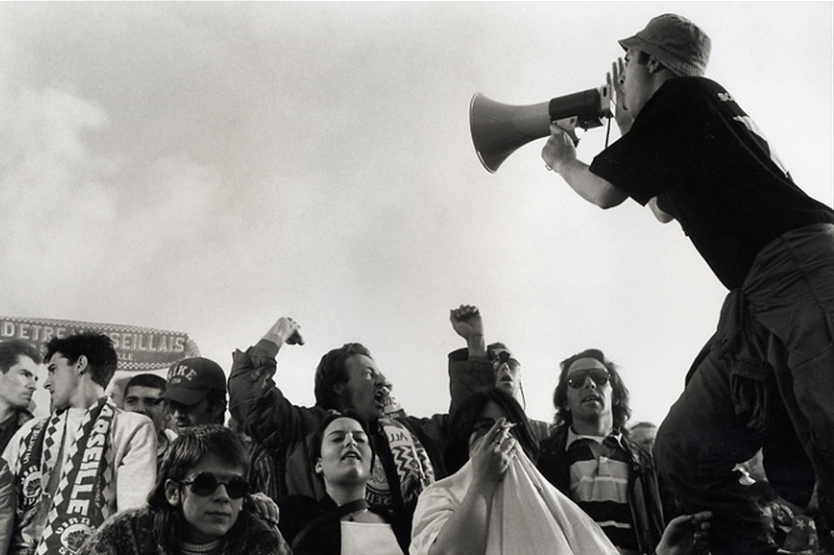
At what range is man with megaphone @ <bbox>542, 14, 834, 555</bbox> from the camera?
7.48 feet

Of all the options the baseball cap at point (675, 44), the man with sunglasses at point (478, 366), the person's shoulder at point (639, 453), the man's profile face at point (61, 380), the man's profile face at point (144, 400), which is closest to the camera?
the baseball cap at point (675, 44)

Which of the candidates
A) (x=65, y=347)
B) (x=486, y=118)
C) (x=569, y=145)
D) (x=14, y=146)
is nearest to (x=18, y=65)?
(x=14, y=146)

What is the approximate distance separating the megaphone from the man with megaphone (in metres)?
0.49

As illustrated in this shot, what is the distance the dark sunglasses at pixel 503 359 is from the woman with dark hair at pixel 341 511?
0.75 metres

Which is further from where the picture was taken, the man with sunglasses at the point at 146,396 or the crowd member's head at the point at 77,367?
the man with sunglasses at the point at 146,396

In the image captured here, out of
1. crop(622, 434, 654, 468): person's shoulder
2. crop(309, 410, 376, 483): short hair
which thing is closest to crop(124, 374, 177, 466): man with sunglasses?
crop(309, 410, 376, 483): short hair

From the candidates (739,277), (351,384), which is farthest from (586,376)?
(739,277)

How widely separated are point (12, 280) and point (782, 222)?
310cm

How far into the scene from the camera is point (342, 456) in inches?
128

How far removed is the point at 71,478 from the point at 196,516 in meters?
0.71

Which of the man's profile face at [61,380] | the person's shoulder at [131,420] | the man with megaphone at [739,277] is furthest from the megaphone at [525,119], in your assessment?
the man's profile face at [61,380]

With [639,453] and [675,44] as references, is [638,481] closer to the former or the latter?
[639,453]

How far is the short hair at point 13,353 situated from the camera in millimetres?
3889

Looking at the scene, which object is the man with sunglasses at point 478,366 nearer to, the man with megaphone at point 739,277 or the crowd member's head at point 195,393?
the crowd member's head at point 195,393
